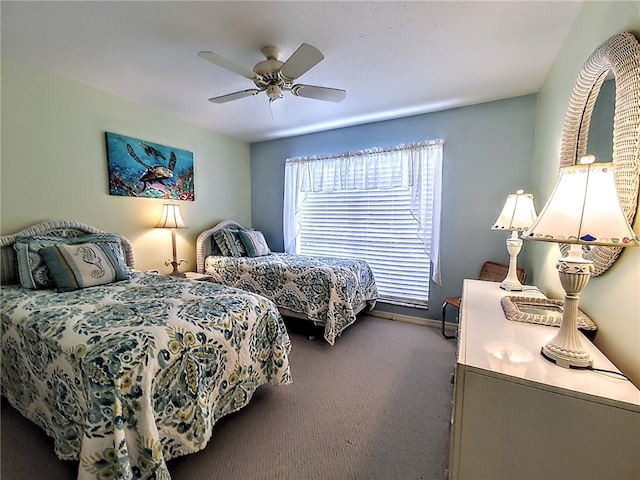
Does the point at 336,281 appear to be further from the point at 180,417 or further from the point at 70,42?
the point at 70,42

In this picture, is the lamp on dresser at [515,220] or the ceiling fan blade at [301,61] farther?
the lamp on dresser at [515,220]

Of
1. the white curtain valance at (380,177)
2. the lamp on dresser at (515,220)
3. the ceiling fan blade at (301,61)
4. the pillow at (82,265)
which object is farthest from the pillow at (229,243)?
the lamp on dresser at (515,220)

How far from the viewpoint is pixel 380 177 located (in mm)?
3387

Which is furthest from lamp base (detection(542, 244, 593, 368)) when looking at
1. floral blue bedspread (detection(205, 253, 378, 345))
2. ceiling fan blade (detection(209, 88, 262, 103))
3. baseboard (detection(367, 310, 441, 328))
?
baseboard (detection(367, 310, 441, 328))

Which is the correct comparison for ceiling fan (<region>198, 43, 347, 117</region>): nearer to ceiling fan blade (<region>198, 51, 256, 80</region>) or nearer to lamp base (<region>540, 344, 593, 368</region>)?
ceiling fan blade (<region>198, 51, 256, 80</region>)

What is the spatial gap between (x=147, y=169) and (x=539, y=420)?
362cm

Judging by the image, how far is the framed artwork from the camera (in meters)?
2.75

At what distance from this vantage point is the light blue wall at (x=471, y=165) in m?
2.72

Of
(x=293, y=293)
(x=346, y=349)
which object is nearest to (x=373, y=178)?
(x=293, y=293)

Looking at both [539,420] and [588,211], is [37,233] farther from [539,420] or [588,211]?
[588,211]

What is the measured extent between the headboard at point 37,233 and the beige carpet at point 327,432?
91 cm

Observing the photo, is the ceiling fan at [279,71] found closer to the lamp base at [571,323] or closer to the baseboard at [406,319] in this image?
the lamp base at [571,323]

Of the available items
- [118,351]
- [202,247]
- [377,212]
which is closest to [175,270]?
[202,247]

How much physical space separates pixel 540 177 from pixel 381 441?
238 centimetres
